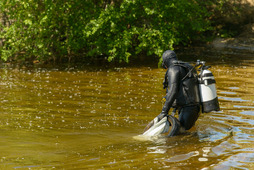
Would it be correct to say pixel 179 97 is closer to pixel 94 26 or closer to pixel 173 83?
pixel 173 83

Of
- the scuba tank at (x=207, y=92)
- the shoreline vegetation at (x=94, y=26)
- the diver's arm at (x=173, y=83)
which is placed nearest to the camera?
the diver's arm at (x=173, y=83)

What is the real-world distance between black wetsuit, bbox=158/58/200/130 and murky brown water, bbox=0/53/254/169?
1.32 feet

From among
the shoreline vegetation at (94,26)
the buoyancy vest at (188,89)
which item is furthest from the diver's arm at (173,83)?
the shoreline vegetation at (94,26)

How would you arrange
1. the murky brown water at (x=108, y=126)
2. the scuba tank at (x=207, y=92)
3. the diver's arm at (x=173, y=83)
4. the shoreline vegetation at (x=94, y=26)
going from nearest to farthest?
1. the murky brown water at (x=108, y=126)
2. the diver's arm at (x=173, y=83)
3. the scuba tank at (x=207, y=92)
4. the shoreline vegetation at (x=94, y=26)

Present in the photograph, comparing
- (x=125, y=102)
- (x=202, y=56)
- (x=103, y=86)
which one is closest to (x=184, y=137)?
(x=125, y=102)

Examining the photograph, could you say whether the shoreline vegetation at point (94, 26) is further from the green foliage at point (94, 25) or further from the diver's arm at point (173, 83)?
the diver's arm at point (173, 83)

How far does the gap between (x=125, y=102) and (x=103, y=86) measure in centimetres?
245

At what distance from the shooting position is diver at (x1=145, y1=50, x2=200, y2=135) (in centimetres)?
680

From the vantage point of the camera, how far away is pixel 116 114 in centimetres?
930

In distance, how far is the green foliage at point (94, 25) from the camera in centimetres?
1608

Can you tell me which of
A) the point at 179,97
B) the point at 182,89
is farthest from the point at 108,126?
the point at 182,89

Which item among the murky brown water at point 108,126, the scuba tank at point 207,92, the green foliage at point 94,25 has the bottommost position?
the murky brown water at point 108,126

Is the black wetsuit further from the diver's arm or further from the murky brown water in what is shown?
the murky brown water

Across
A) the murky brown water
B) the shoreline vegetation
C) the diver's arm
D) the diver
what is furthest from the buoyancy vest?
the shoreline vegetation
